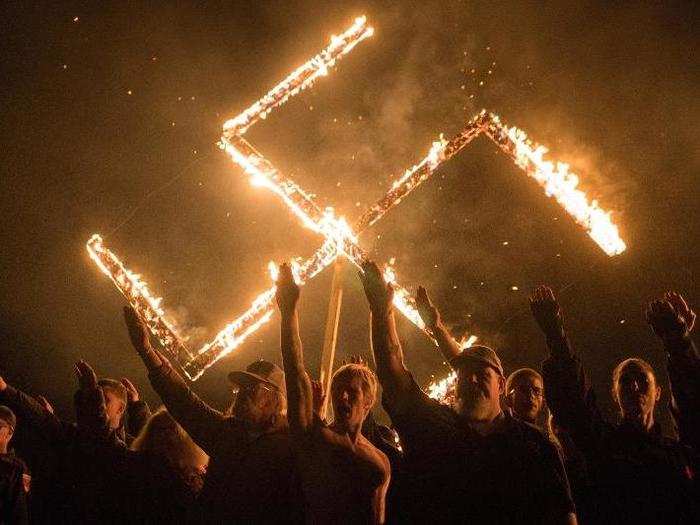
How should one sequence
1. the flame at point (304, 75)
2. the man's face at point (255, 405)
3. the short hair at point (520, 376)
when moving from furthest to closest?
the flame at point (304, 75) → the short hair at point (520, 376) → the man's face at point (255, 405)

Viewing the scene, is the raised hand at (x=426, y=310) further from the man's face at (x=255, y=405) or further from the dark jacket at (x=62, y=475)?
the dark jacket at (x=62, y=475)

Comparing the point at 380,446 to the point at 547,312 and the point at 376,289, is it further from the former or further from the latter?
the point at 547,312

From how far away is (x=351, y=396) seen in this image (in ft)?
9.18

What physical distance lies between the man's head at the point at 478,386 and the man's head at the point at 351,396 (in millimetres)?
505

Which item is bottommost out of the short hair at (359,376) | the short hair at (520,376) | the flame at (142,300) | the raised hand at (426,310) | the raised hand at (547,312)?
the short hair at (359,376)

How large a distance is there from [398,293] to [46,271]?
7361 mm

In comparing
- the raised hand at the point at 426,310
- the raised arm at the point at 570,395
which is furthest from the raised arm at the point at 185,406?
the raised arm at the point at 570,395

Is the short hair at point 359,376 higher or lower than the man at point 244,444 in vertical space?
higher

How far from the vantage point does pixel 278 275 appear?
10.1 ft

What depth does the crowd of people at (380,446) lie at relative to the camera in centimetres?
247

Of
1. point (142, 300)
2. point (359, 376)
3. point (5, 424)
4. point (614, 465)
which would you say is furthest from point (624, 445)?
point (142, 300)

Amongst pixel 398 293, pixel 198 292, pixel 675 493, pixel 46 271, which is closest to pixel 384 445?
pixel 675 493

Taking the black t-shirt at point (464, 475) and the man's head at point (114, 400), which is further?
the man's head at point (114, 400)

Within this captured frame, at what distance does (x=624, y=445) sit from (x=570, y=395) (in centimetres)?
→ 60
